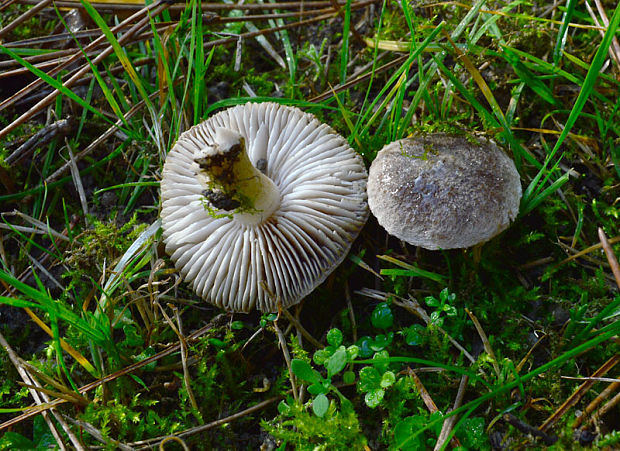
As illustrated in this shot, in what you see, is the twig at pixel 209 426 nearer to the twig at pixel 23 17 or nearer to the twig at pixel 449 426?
the twig at pixel 449 426

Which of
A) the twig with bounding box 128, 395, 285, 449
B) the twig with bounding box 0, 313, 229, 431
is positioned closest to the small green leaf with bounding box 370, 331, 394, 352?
the twig with bounding box 128, 395, 285, 449

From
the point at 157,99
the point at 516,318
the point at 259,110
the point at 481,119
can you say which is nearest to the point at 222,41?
the point at 157,99

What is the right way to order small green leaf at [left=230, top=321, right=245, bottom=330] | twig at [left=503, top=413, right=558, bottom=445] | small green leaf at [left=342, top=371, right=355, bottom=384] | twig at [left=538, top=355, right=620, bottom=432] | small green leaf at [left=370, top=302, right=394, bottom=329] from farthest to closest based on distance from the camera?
small green leaf at [left=230, top=321, right=245, bottom=330], small green leaf at [left=370, top=302, right=394, bottom=329], small green leaf at [left=342, top=371, right=355, bottom=384], twig at [left=538, top=355, right=620, bottom=432], twig at [left=503, top=413, right=558, bottom=445]

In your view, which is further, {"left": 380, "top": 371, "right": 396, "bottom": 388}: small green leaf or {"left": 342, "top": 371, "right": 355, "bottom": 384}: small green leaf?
{"left": 342, "top": 371, "right": 355, "bottom": 384}: small green leaf

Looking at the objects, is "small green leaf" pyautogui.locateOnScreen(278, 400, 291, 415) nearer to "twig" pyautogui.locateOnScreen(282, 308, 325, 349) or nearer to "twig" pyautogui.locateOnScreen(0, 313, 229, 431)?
"twig" pyautogui.locateOnScreen(282, 308, 325, 349)

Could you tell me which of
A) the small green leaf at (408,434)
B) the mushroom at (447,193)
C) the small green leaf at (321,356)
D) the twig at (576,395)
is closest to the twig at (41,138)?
the mushroom at (447,193)

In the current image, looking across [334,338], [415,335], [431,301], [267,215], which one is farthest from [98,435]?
[431,301]

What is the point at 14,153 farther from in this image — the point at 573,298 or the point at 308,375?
the point at 573,298
